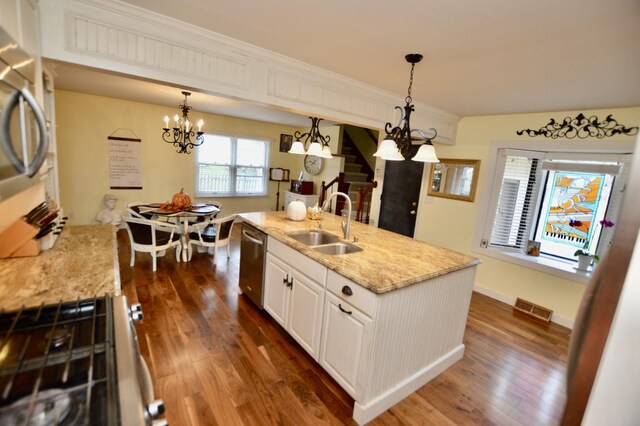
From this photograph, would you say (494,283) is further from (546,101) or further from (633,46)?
(633,46)

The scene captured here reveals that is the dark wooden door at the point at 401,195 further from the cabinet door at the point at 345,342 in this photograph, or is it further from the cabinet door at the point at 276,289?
the cabinet door at the point at 345,342

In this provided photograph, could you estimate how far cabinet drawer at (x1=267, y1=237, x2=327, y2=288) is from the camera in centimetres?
206

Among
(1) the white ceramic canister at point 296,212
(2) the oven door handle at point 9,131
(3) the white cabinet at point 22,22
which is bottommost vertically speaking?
(1) the white ceramic canister at point 296,212

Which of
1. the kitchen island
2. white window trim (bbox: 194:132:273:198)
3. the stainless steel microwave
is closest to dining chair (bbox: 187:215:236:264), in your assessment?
the kitchen island

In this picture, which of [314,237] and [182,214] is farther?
[182,214]

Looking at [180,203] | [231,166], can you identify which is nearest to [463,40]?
[180,203]

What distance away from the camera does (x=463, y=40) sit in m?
1.85

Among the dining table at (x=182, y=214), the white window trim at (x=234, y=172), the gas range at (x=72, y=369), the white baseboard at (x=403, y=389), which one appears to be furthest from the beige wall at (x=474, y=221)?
the gas range at (x=72, y=369)

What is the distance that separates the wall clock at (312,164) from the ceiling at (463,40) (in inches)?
150

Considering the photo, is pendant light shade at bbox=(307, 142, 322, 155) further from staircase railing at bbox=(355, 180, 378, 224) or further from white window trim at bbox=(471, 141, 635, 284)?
white window trim at bbox=(471, 141, 635, 284)

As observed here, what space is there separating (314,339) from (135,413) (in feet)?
5.17

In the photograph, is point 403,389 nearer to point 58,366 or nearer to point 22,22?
point 58,366

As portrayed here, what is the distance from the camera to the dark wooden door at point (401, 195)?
4.59 m

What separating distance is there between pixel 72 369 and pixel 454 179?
173 inches
